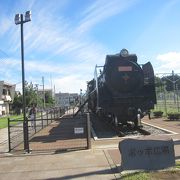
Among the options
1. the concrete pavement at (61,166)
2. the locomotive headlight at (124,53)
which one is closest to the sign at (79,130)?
the concrete pavement at (61,166)

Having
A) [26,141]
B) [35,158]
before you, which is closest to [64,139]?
[26,141]

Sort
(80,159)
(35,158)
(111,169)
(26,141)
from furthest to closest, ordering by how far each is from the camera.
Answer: (26,141)
(35,158)
(80,159)
(111,169)

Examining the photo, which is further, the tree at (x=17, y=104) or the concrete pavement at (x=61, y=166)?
the tree at (x=17, y=104)

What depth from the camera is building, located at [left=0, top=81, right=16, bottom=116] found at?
89.8 metres

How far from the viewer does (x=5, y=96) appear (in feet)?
311

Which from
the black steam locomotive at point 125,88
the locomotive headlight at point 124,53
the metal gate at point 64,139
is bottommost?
the metal gate at point 64,139

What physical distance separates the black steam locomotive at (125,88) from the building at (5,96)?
227ft

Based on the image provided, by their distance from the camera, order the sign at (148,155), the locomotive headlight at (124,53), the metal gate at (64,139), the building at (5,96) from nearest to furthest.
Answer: the sign at (148,155)
the metal gate at (64,139)
the locomotive headlight at (124,53)
the building at (5,96)

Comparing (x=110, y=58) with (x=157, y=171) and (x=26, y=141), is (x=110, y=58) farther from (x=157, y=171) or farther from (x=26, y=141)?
(x=157, y=171)

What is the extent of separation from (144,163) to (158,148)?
1.65 feet

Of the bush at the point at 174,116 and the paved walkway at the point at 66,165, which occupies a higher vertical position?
the bush at the point at 174,116

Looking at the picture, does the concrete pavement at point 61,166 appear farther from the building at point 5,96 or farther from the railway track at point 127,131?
the building at point 5,96

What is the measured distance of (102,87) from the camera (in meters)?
21.2

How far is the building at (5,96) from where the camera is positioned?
89.8 metres
